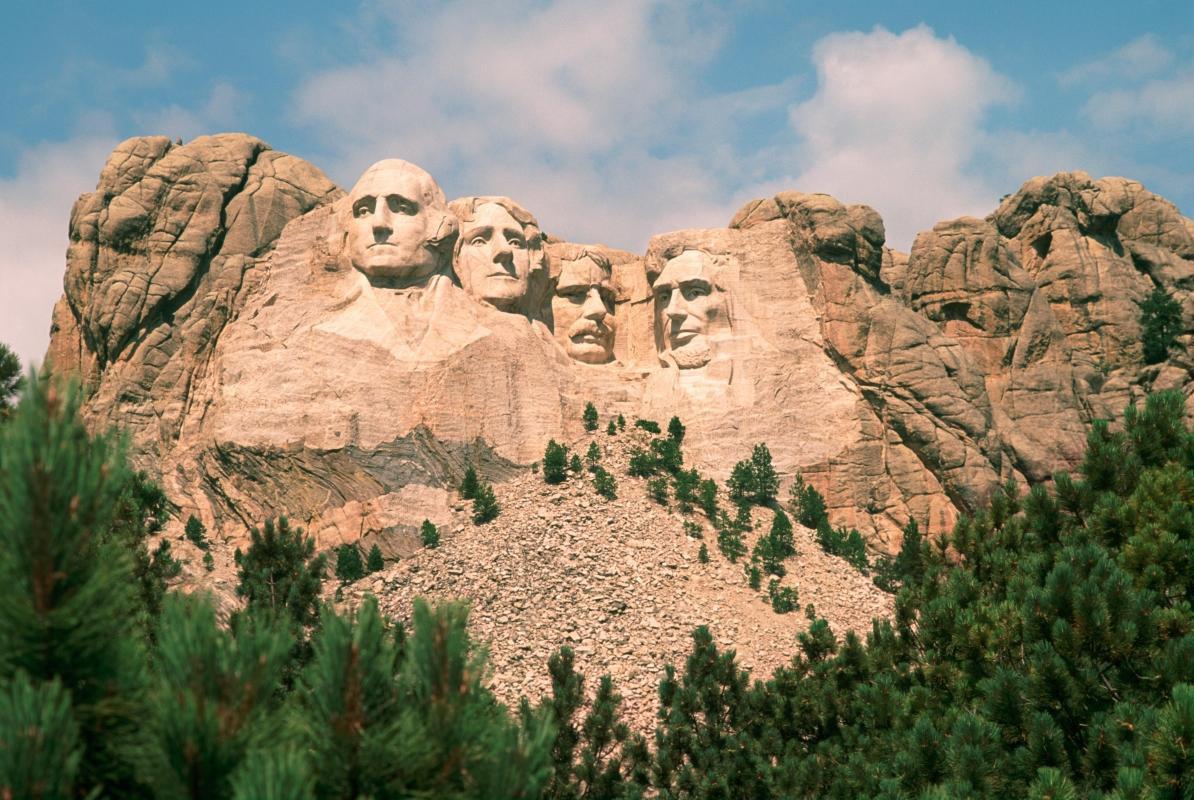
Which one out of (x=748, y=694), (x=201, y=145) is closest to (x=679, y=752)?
(x=748, y=694)

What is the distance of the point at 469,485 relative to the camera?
103 feet

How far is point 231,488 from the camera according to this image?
1218 inches

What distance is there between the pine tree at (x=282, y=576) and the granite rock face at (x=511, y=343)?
28.9ft

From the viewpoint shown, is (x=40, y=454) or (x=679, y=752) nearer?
(x=40, y=454)

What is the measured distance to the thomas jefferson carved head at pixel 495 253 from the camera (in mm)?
33719

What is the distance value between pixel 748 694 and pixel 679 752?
1.26 m

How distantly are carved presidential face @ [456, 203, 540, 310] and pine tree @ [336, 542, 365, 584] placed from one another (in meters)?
6.75

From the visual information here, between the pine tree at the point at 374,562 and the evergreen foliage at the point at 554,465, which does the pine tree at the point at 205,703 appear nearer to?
the pine tree at the point at 374,562

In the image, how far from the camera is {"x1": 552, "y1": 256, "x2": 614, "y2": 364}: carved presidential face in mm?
35688

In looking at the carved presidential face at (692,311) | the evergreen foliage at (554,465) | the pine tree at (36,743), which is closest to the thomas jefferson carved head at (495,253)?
the carved presidential face at (692,311)

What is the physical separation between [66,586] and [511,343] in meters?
25.9

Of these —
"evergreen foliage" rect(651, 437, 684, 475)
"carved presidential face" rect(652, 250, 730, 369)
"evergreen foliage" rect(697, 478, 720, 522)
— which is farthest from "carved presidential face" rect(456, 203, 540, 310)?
"evergreen foliage" rect(697, 478, 720, 522)

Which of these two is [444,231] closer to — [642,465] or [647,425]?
[647,425]

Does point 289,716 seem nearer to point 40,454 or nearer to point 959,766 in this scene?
point 40,454
